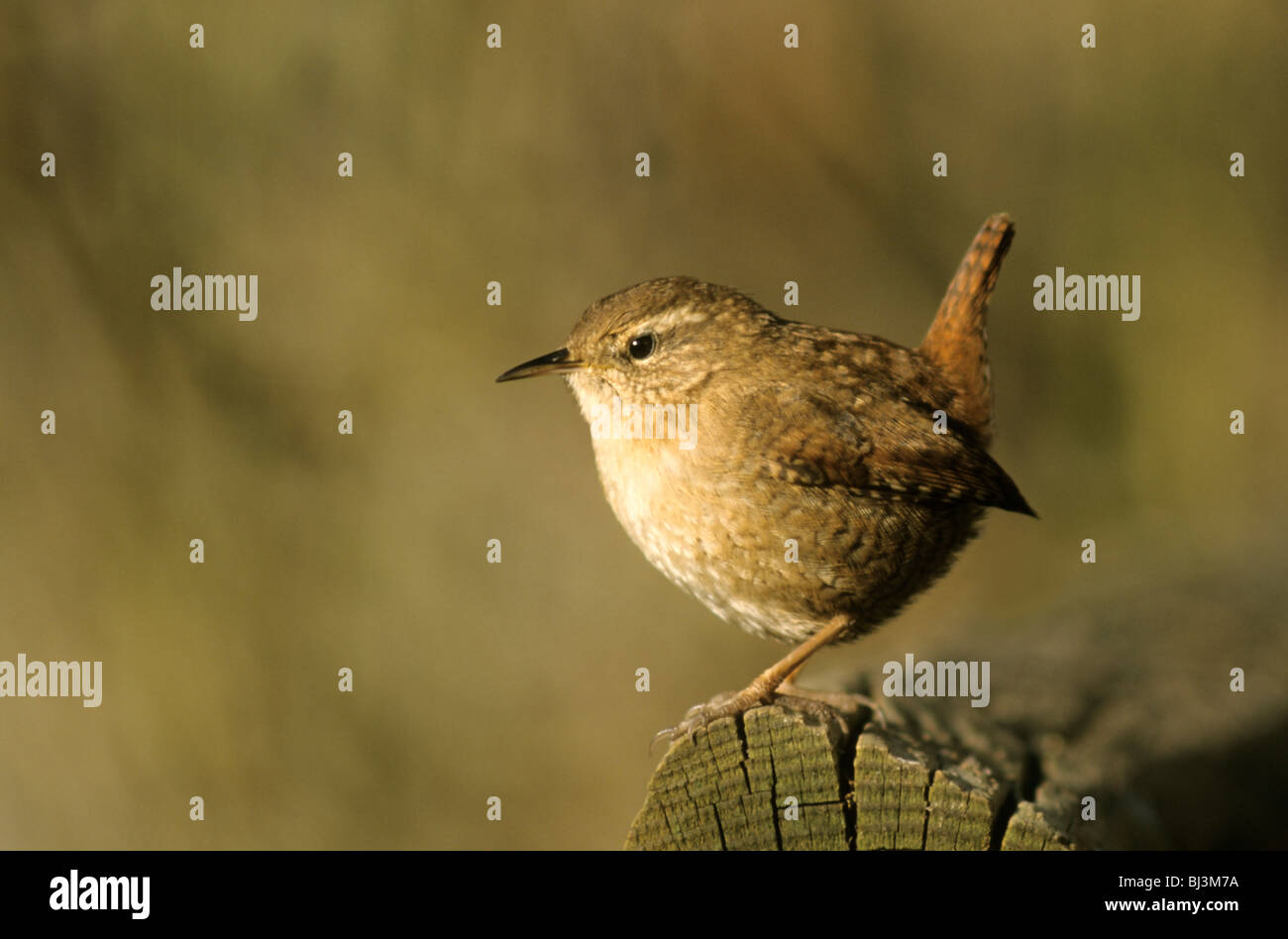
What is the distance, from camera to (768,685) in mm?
3543

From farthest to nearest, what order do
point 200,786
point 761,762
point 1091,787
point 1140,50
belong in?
1. point 1140,50
2. point 200,786
3. point 1091,787
4. point 761,762

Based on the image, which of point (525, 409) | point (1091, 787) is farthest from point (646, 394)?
point (525, 409)

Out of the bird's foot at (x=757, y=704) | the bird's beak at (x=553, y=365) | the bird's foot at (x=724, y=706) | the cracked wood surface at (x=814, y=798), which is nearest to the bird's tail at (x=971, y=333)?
the bird's foot at (x=757, y=704)

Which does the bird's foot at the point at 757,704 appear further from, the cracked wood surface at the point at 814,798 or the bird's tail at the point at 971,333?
the bird's tail at the point at 971,333

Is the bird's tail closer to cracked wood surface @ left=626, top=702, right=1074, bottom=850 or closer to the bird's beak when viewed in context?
the bird's beak

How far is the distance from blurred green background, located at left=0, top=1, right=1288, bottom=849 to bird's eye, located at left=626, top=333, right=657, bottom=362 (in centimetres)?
323

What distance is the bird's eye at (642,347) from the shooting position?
11.7 ft

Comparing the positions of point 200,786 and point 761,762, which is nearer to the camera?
point 761,762

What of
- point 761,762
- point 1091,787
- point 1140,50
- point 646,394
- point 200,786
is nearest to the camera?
point 761,762

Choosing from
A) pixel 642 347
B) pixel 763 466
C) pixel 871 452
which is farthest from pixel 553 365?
pixel 871 452

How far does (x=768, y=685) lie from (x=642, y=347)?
107cm

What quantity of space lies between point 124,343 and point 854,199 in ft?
13.4

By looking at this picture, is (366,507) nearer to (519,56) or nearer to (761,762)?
(519,56)

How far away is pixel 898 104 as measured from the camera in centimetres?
684
